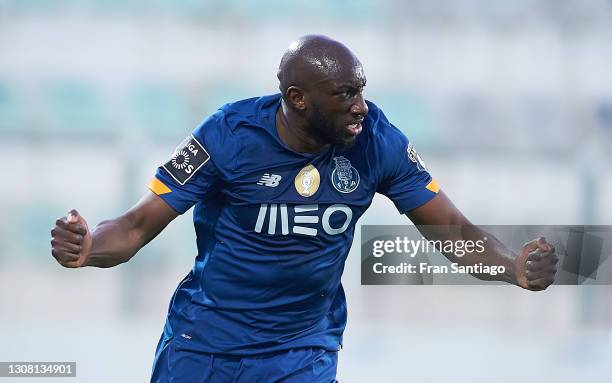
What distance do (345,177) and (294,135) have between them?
181mm

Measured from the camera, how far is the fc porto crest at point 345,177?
9.70 ft

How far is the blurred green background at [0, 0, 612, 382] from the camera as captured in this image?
4527 mm

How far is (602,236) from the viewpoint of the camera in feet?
14.9

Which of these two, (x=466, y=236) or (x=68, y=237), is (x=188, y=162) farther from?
(x=466, y=236)

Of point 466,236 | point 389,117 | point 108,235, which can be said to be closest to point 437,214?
point 466,236

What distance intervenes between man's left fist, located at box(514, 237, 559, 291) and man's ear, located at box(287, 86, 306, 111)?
72cm

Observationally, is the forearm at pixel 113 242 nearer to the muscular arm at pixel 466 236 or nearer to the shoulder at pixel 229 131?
the shoulder at pixel 229 131

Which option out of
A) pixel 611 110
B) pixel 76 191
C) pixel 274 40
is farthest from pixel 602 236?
pixel 76 191

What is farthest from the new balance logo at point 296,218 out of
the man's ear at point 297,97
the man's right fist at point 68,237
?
the man's right fist at point 68,237

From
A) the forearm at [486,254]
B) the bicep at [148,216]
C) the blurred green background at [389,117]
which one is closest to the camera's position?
the bicep at [148,216]

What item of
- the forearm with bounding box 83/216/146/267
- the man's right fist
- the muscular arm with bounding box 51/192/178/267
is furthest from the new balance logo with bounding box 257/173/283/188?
the man's right fist

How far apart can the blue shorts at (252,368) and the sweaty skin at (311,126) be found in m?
0.34

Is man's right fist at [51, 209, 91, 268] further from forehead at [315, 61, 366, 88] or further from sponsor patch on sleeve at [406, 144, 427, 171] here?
sponsor patch on sleeve at [406, 144, 427, 171]

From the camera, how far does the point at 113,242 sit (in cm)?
284
